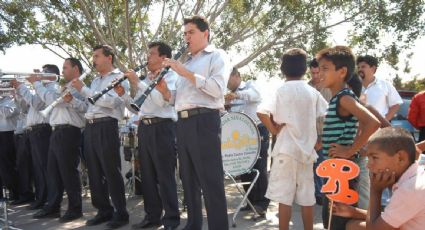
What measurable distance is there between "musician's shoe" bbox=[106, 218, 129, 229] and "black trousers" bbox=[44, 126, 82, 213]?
2.71 ft

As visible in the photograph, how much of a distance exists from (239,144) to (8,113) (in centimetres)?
427

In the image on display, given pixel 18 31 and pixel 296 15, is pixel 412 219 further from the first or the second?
pixel 18 31

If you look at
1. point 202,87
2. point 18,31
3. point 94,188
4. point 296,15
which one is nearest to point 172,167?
point 94,188

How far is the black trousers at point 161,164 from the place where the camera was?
18.4 ft

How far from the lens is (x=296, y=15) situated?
1223cm

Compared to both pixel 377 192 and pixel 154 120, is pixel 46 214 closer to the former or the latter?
pixel 154 120

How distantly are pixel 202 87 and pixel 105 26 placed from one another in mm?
9467

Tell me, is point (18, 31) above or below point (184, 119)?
above

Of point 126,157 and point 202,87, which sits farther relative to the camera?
point 126,157

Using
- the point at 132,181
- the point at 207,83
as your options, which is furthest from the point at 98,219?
the point at 207,83

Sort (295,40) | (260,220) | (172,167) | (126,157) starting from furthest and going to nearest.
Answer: (295,40)
(126,157)
(260,220)
(172,167)

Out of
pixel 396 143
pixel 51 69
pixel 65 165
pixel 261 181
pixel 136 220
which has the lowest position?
pixel 136 220

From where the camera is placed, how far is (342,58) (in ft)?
12.6

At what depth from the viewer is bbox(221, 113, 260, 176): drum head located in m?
6.14
